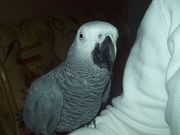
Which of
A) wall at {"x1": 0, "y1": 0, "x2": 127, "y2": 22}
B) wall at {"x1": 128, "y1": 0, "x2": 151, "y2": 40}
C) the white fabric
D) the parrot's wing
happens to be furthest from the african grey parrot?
wall at {"x1": 128, "y1": 0, "x2": 151, "y2": 40}

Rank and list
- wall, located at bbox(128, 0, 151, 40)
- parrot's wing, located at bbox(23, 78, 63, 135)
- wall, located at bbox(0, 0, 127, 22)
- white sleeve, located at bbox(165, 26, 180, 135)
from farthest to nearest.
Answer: wall, located at bbox(128, 0, 151, 40) < wall, located at bbox(0, 0, 127, 22) < parrot's wing, located at bbox(23, 78, 63, 135) < white sleeve, located at bbox(165, 26, 180, 135)

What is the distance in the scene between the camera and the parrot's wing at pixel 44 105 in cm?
81

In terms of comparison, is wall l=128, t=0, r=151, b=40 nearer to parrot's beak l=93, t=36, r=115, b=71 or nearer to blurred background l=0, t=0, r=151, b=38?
blurred background l=0, t=0, r=151, b=38

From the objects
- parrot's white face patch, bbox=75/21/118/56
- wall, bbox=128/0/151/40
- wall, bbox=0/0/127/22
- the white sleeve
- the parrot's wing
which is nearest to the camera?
the white sleeve

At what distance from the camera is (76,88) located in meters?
0.82

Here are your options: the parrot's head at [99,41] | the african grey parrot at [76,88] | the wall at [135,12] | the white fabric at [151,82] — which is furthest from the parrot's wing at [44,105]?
the wall at [135,12]

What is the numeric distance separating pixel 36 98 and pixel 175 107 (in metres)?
0.56

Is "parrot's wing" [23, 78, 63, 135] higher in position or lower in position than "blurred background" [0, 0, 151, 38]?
lower

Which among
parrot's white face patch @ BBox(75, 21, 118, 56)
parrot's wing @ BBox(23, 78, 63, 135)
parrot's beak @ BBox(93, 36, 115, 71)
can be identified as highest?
parrot's white face patch @ BBox(75, 21, 118, 56)

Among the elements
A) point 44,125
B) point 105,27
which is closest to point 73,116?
point 44,125

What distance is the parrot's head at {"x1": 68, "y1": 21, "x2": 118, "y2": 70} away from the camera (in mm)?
679

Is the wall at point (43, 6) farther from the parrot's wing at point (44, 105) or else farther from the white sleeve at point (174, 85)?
Result: the white sleeve at point (174, 85)

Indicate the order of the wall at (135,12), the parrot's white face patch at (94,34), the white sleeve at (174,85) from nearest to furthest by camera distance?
the white sleeve at (174,85) → the parrot's white face patch at (94,34) → the wall at (135,12)

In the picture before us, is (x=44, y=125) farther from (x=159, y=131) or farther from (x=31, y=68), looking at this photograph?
(x=159, y=131)
